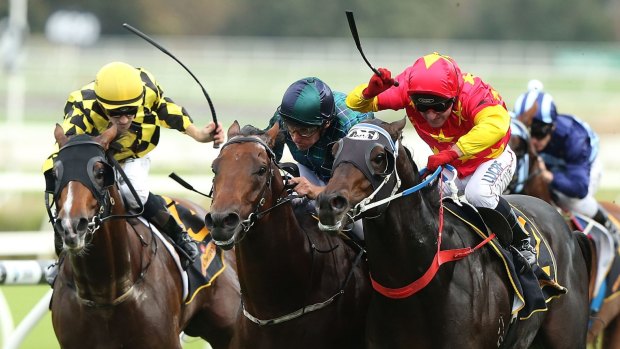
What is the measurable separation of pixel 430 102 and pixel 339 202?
36.3 inches

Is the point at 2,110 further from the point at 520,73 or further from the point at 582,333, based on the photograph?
the point at 582,333

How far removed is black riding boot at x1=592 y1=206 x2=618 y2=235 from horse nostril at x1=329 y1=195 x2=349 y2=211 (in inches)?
167

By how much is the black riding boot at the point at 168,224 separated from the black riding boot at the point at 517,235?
189 cm

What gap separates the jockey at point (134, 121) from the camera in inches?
239

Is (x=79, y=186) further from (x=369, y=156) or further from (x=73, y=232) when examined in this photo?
(x=369, y=156)

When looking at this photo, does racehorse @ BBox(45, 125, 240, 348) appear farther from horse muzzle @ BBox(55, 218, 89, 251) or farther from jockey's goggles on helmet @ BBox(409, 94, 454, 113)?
jockey's goggles on helmet @ BBox(409, 94, 454, 113)

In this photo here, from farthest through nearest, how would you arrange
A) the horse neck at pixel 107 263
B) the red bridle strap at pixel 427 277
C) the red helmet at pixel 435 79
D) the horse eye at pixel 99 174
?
the horse neck at pixel 107 263
the horse eye at pixel 99 174
the red helmet at pixel 435 79
the red bridle strap at pixel 427 277

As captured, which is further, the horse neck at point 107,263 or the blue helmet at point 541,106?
the blue helmet at point 541,106

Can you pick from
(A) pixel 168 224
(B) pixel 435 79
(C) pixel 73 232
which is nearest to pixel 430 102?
(B) pixel 435 79

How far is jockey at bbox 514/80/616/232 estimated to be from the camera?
8703 mm

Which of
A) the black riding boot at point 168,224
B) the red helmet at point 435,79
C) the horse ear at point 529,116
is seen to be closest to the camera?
the red helmet at point 435,79

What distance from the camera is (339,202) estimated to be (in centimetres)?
472

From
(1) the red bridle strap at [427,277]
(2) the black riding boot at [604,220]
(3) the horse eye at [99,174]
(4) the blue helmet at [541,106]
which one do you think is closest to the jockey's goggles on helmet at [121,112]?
(3) the horse eye at [99,174]

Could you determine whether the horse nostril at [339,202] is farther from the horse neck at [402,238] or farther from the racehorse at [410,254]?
the horse neck at [402,238]
